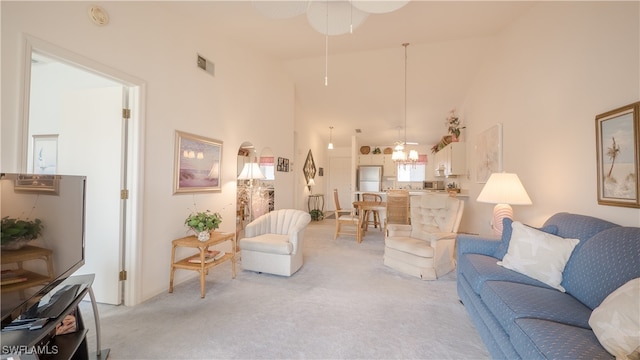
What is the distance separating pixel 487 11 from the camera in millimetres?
3045

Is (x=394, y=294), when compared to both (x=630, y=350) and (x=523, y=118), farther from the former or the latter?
(x=523, y=118)

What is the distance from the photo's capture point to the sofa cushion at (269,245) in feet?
Result: 9.75

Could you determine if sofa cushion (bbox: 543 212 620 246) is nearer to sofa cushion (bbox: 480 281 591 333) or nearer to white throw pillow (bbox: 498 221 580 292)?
white throw pillow (bbox: 498 221 580 292)

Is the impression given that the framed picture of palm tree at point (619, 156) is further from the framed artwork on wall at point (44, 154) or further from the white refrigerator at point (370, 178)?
the white refrigerator at point (370, 178)

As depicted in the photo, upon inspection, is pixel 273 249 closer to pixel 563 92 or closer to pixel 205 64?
pixel 205 64

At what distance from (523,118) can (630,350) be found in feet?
9.01

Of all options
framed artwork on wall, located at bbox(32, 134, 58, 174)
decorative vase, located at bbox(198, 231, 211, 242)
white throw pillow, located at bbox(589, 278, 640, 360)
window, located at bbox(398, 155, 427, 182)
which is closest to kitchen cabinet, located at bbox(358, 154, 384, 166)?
window, located at bbox(398, 155, 427, 182)

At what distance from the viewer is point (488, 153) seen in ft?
12.7

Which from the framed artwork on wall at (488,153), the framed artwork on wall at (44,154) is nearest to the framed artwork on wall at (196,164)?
the framed artwork on wall at (44,154)

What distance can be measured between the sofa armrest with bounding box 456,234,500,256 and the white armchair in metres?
1.78

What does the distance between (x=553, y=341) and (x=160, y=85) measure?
11.3 feet

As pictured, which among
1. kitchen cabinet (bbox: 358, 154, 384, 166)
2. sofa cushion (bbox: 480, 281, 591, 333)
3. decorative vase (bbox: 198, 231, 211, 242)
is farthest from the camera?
kitchen cabinet (bbox: 358, 154, 384, 166)

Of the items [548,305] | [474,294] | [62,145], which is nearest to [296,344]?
[474,294]

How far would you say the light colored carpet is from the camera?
1699 millimetres
